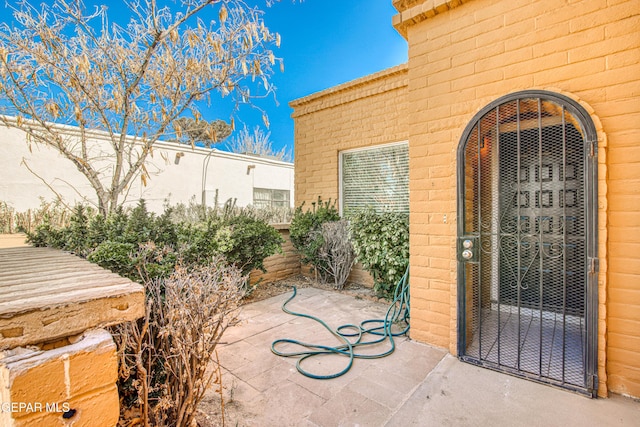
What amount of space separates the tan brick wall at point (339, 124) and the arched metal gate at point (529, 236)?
2.35 metres

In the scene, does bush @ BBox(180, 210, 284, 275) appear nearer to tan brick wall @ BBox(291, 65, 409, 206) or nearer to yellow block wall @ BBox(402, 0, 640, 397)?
tan brick wall @ BBox(291, 65, 409, 206)

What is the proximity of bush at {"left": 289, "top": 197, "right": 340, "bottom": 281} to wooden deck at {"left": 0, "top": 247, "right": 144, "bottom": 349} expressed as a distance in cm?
414

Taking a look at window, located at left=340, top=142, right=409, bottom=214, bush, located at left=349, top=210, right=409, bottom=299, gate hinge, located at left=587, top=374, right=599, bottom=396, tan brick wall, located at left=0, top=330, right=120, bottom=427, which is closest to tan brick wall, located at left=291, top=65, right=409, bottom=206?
window, located at left=340, top=142, right=409, bottom=214

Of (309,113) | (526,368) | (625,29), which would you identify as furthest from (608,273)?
(309,113)

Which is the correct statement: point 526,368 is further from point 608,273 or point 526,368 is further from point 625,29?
point 625,29

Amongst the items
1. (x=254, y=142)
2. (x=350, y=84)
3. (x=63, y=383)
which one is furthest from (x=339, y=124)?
(x=254, y=142)

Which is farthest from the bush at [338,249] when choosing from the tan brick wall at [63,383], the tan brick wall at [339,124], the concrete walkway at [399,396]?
the tan brick wall at [63,383]

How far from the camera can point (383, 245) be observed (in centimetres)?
421

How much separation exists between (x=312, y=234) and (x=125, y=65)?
3.75 metres

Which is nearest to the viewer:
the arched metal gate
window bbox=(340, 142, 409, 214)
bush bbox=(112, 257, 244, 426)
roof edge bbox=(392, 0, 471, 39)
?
bush bbox=(112, 257, 244, 426)

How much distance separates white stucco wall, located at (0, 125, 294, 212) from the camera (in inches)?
272

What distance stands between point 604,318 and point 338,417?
6.79 feet

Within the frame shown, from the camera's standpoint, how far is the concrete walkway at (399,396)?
1990 mm

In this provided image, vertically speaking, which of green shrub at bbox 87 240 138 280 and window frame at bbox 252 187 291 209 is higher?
window frame at bbox 252 187 291 209
